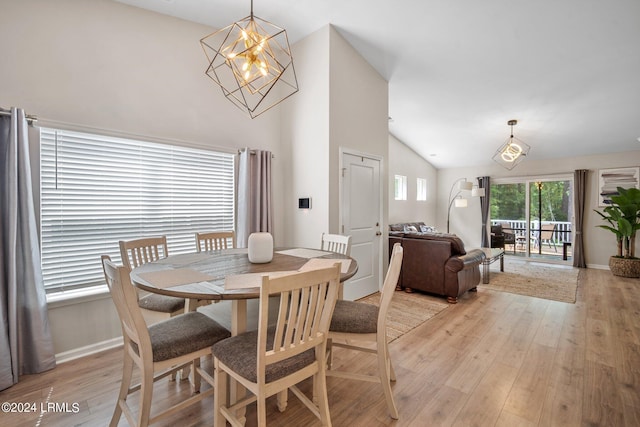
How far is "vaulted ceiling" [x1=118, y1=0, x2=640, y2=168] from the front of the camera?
9.52ft

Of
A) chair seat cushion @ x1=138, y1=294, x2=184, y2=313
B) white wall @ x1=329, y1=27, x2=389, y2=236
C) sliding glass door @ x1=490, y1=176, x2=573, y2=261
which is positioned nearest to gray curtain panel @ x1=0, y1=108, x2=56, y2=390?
chair seat cushion @ x1=138, y1=294, x2=184, y2=313

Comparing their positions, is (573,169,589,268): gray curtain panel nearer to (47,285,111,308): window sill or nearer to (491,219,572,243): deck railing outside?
(491,219,572,243): deck railing outside

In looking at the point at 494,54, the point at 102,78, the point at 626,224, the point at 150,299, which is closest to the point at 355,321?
the point at 150,299

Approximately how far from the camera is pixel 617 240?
5.64 metres

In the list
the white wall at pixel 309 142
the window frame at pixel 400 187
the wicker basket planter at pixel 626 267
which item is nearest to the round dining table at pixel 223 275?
the white wall at pixel 309 142

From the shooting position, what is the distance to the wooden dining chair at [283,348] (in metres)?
1.22

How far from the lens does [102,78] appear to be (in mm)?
2543

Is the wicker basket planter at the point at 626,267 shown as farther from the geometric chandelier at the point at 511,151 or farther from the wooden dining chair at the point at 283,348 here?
the wooden dining chair at the point at 283,348

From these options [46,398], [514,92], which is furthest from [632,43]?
[46,398]

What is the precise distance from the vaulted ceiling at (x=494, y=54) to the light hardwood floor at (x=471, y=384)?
3.14 meters

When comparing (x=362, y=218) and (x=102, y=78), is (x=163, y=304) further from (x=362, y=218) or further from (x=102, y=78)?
(x=362, y=218)

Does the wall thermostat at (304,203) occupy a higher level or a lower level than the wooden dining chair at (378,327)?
higher

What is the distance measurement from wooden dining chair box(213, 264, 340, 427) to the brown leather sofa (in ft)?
9.34

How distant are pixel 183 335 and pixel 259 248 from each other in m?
0.71
